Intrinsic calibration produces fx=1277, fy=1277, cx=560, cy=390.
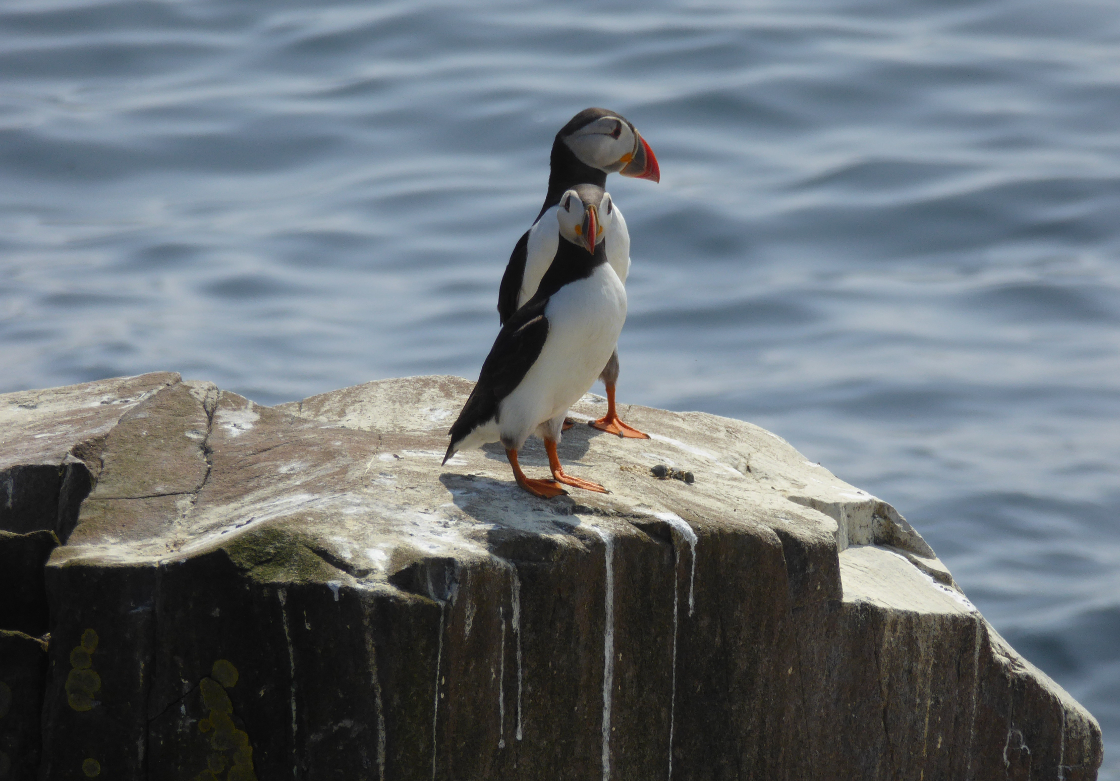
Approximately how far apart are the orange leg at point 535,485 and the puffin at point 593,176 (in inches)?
53.2

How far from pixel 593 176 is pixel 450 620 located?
9.75ft

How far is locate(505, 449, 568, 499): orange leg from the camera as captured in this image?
4.56 m

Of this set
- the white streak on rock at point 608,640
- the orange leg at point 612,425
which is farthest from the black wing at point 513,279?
the white streak on rock at point 608,640

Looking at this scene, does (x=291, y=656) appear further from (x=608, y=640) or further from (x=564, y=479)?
(x=564, y=479)

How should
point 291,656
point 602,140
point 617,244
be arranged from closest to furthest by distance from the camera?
point 291,656
point 617,244
point 602,140

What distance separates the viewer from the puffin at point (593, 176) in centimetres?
597

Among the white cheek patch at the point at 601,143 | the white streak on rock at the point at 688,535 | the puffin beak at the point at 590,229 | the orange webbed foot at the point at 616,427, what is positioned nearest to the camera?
the white streak on rock at the point at 688,535

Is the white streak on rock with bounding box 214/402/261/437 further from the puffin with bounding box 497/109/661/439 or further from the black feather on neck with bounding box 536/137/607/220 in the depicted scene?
the black feather on neck with bounding box 536/137/607/220

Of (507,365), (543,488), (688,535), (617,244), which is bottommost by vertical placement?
(688,535)

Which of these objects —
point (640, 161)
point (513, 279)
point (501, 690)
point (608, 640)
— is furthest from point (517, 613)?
point (640, 161)

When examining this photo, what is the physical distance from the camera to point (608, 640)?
14.1 ft

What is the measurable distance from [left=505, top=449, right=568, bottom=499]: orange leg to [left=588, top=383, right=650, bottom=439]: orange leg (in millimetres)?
1303

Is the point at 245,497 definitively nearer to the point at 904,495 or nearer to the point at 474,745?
the point at 474,745

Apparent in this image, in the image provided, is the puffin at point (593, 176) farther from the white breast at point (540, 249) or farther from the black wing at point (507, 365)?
the black wing at point (507, 365)
